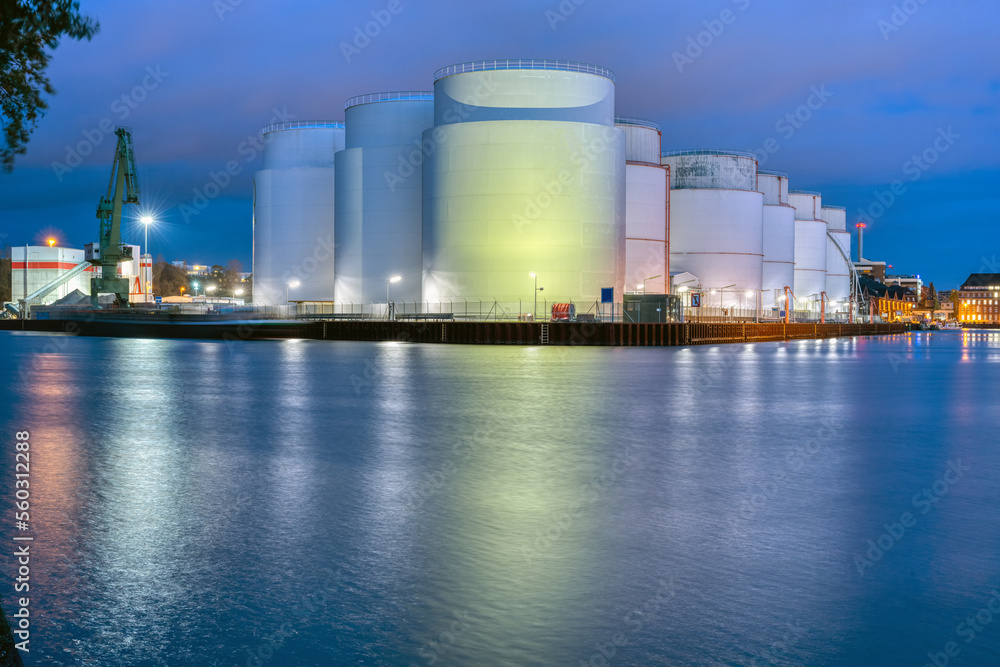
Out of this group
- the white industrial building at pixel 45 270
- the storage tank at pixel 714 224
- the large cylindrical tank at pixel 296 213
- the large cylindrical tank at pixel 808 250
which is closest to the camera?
the large cylindrical tank at pixel 296 213

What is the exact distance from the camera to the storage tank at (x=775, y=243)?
3713 inches

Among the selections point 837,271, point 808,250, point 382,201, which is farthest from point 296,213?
point 837,271

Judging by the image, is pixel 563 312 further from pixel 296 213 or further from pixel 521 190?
pixel 296 213

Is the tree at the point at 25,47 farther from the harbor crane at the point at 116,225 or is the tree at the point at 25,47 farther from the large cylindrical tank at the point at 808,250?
the large cylindrical tank at the point at 808,250

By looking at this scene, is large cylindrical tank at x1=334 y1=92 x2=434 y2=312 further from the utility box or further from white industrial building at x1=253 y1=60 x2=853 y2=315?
the utility box

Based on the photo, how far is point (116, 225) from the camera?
7944cm

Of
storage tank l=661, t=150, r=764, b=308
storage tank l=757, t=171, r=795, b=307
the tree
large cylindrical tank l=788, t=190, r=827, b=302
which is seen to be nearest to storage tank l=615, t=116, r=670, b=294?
storage tank l=661, t=150, r=764, b=308

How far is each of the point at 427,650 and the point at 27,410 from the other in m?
13.7

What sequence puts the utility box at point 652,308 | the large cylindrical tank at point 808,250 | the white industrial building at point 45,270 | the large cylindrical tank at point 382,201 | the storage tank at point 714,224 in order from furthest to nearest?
the white industrial building at point 45,270
the large cylindrical tank at point 808,250
the storage tank at point 714,224
the large cylindrical tank at point 382,201
the utility box at point 652,308

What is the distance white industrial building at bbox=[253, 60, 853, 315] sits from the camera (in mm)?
58062

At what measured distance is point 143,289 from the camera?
124m

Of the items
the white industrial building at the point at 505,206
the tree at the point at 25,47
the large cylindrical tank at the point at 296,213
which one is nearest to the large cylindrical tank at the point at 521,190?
the white industrial building at the point at 505,206

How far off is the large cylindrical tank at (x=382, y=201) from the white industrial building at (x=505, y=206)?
0.10m

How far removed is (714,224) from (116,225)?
50982 mm
